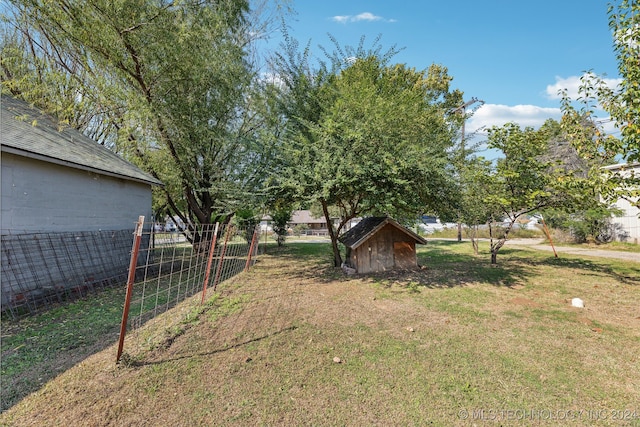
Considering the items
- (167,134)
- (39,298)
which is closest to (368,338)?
(39,298)

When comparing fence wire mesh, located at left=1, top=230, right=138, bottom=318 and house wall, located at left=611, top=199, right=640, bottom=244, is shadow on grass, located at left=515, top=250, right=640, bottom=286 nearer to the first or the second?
house wall, located at left=611, top=199, right=640, bottom=244

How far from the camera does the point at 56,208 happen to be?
7.04 meters

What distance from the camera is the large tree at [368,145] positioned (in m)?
7.21

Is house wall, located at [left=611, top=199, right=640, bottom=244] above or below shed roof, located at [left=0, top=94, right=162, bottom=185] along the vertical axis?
below

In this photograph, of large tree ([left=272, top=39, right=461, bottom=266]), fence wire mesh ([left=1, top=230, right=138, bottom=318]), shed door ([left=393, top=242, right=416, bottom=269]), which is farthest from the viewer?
shed door ([left=393, top=242, right=416, bottom=269])

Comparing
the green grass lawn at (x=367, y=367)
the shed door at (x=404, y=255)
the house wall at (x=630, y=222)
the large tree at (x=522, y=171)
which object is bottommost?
the green grass lawn at (x=367, y=367)

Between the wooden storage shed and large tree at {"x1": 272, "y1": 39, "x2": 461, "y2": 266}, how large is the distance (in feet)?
2.59

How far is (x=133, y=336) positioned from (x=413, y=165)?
6.28 meters

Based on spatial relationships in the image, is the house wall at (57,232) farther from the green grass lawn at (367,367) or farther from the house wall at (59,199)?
the green grass lawn at (367,367)

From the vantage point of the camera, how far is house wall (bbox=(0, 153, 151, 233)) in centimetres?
606

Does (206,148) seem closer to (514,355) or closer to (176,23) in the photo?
(176,23)

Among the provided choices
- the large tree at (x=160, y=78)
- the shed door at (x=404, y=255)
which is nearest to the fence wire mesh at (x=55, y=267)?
the large tree at (x=160, y=78)

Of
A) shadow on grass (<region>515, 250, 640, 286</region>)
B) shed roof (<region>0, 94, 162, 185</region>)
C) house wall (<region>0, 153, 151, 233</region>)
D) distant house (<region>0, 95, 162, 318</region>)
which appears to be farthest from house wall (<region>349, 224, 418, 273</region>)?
shed roof (<region>0, 94, 162, 185</region>)

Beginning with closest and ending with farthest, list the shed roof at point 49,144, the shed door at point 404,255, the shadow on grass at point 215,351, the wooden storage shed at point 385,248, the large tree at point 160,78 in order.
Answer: the shadow on grass at point 215,351 < the shed roof at point 49,144 < the large tree at point 160,78 < the wooden storage shed at point 385,248 < the shed door at point 404,255
